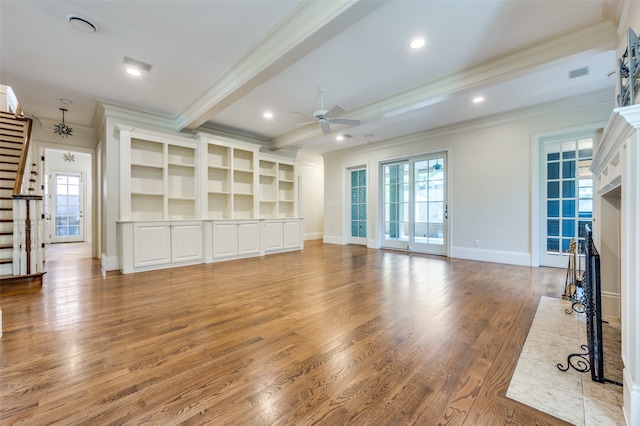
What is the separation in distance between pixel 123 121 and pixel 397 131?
545cm

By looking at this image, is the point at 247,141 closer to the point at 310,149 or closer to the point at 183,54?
the point at 310,149

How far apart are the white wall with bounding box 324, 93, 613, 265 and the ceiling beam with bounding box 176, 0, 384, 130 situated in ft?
13.7

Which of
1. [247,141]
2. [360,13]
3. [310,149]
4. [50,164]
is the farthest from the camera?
[50,164]

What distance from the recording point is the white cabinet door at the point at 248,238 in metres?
5.74

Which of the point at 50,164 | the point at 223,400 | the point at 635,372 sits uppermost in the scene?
the point at 50,164

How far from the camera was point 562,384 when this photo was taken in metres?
1.59

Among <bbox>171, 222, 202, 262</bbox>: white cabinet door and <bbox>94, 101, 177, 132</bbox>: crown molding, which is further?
<bbox>171, 222, 202, 262</bbox>: white cabinet door

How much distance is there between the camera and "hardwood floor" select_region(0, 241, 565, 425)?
1360 millimetres

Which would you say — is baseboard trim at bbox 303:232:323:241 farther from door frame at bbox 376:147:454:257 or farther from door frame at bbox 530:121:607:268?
door frame at bbox 530:121:607:268

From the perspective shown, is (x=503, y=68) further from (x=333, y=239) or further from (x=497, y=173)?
(x=333, y=239)

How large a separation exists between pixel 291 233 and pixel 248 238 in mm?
1304

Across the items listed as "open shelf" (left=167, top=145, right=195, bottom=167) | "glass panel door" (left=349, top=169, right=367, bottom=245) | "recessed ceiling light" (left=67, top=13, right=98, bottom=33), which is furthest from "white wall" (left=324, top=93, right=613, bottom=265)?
"recessed ceiling light" (left=67, top=13, right=98, bottom=33)

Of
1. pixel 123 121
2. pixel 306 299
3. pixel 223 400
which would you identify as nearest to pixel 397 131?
pixel 306 299

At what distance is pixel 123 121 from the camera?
15.6 feet
